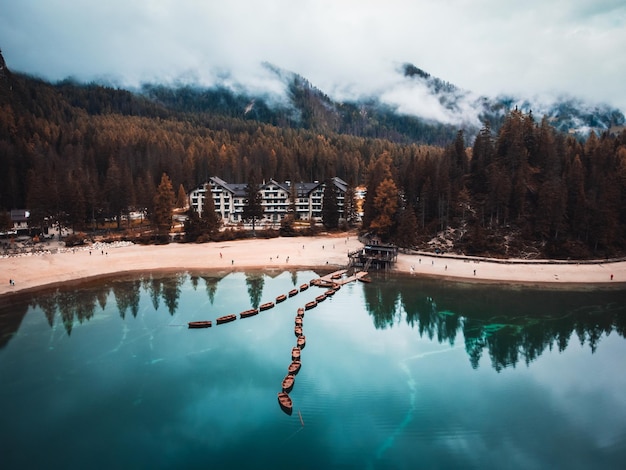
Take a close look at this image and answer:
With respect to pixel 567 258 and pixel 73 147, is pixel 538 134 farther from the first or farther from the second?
pixel 73 147

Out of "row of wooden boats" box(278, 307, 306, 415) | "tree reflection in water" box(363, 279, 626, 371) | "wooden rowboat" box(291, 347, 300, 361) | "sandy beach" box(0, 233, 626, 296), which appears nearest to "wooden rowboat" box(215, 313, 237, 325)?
"row of wooden boats" box(278, 307, 306, 415)

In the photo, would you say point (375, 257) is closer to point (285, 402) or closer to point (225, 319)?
point (225, 319)

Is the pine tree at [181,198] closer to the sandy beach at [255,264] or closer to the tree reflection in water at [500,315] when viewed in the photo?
the sandy beach at [255,264]

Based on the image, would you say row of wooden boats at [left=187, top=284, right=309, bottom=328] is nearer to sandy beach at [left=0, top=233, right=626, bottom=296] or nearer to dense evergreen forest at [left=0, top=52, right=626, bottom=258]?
sandy beach at [left=0, top=233, right=626, bottom=296]

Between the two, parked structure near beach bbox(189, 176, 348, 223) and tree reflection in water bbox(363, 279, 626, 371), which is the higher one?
parked structure near beach bbox(189, 176, 348, 223)

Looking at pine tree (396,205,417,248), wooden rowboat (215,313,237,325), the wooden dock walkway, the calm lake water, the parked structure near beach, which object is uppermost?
the parked structure near beach
